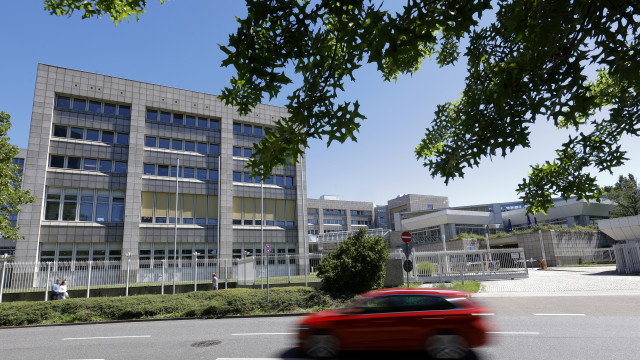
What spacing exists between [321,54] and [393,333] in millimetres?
5206

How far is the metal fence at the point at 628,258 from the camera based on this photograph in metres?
21.4

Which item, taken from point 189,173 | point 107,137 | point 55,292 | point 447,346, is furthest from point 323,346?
point 107,137

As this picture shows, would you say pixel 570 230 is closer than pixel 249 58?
No

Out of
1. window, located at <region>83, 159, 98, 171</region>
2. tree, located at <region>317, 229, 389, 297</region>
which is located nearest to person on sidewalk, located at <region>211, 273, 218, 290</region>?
tree, located at <region>317, 229, 389, 297</region>

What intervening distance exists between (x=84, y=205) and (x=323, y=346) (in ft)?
96.2

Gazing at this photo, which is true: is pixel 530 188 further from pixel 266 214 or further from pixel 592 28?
pixel 266 214

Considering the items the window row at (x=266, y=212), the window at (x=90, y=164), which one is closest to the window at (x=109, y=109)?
the window at (x=90, y=164)

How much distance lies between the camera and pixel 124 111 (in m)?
32.1

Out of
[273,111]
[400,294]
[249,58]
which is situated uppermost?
[273,111]

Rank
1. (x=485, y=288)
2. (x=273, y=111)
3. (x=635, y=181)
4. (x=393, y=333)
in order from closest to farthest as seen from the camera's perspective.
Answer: (x=393, y=333)
(x=485, y=288)
(x=273, y=111)
(x=635, y=181)

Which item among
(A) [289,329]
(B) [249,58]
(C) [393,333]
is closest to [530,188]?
(C) [393,333]

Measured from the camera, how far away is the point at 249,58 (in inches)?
141

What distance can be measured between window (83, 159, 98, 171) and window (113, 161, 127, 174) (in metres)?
1.44

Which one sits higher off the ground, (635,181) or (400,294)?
(635,181)
